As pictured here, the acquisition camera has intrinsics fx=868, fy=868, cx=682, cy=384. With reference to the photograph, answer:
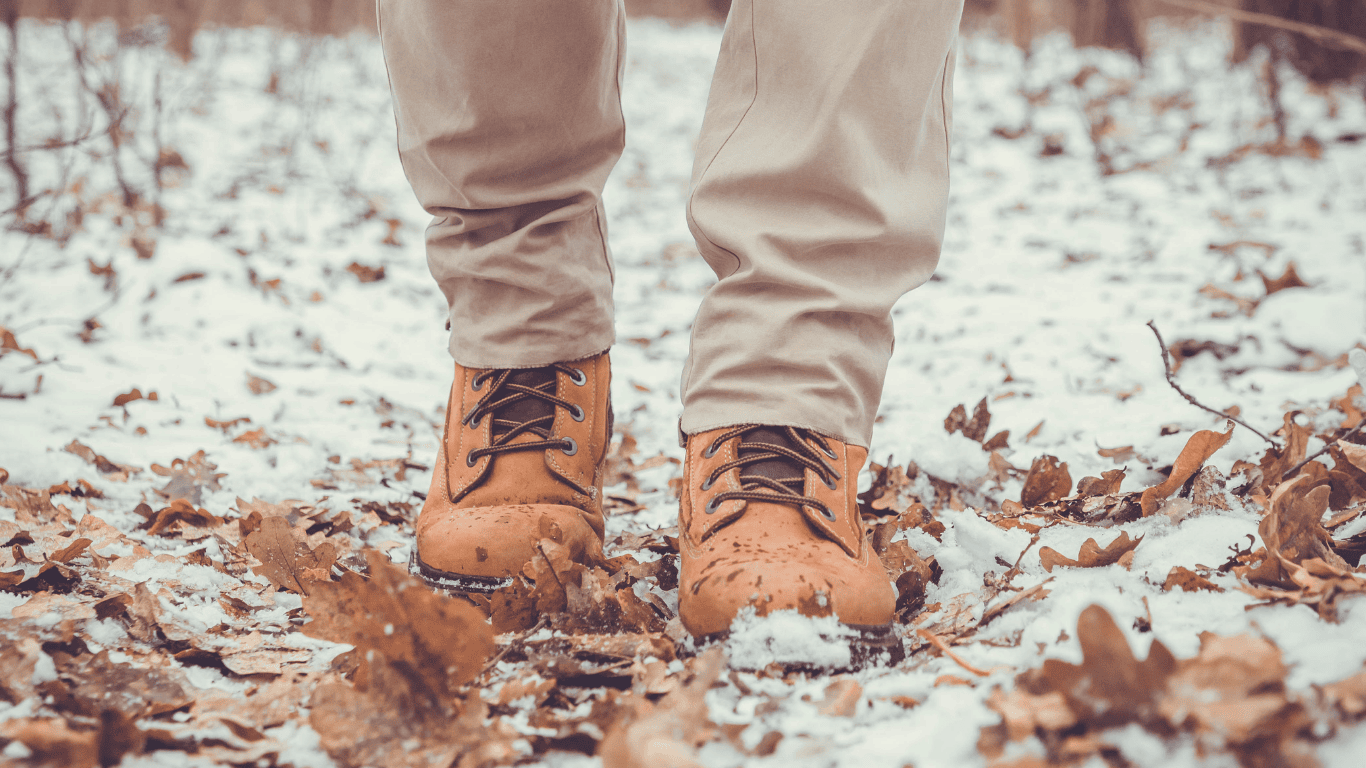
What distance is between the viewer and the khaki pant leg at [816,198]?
0.94m

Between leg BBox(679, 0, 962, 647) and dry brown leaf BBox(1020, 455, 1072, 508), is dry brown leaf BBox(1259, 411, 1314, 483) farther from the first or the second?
leg BBox(679, 0, 962, 647)

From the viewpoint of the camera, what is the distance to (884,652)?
2.78ft

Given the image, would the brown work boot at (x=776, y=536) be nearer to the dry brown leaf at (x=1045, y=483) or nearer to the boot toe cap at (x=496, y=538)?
the boot toe cap at (x=496, y=538)

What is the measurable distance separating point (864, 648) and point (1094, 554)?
0.95ft

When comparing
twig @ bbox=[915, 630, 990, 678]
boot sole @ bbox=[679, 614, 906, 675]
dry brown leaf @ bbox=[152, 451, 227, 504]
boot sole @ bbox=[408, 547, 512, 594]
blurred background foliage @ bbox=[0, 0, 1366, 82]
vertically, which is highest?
blurred background foliage @ bbox=[0, 0, 1366, 82]

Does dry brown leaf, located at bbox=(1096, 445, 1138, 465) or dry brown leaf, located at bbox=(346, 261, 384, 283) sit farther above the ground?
dry brown leaf, located at bbox=(1096, 445, 1138, 465)

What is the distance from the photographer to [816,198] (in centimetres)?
98

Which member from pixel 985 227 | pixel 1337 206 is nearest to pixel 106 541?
pixel 985 227

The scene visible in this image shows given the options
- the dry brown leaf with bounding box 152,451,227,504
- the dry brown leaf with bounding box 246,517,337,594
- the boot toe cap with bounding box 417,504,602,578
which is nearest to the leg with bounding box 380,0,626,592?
the boot toe cap with bounding box 417,504,602,578

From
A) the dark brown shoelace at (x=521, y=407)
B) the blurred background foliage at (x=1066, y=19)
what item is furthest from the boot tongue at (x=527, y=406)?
the blurred background foliage at (x=1066, y=19)

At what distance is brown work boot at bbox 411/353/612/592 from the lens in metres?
1.04

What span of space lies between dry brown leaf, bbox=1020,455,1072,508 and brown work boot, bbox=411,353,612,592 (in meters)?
0.62

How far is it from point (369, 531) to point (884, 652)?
0.82 meters

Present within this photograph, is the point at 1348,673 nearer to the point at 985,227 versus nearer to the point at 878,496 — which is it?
the point at 878,496
